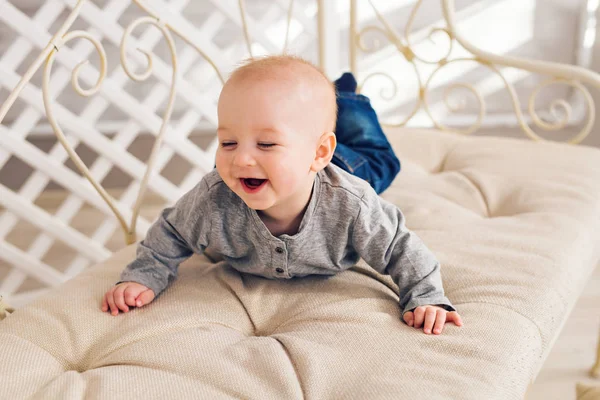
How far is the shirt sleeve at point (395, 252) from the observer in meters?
0.82

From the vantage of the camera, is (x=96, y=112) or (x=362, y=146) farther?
(x=96, y=112)

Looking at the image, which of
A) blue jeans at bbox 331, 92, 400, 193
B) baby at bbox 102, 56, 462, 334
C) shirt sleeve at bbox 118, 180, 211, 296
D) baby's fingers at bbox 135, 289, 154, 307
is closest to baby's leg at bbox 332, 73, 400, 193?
blue jeans at bbox 331, 92, 400, 193

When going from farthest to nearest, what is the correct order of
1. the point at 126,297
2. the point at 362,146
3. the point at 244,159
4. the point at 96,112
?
the point at 96,112 → the point at 362,146 → the point at 126,297 → the point at 244,159

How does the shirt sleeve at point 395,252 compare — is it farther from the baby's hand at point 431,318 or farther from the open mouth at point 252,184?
the open mouth at point 252,184

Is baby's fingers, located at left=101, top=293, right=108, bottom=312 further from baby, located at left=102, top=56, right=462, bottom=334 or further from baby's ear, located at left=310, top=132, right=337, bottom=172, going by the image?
baby's ear, located at left=310, top=132, right=337, bottom=172

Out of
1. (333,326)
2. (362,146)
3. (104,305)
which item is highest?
(362,146)

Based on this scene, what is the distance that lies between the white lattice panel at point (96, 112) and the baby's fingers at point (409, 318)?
0.94 m

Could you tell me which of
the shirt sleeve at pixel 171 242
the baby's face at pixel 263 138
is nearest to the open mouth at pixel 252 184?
the baby's face at pixel 263 138

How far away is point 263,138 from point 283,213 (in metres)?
0.15

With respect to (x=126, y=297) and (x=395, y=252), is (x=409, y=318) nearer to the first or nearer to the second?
(x=395, y=252)

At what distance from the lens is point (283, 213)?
867 millimetres

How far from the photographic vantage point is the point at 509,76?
2.14 m

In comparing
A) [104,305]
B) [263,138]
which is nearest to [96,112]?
[104,305]

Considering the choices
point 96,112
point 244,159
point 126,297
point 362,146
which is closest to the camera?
point 244,159
